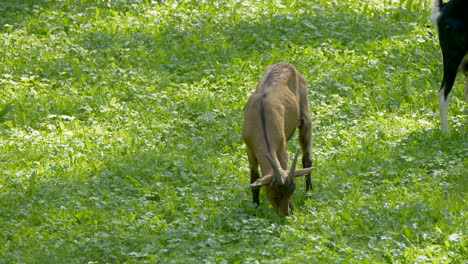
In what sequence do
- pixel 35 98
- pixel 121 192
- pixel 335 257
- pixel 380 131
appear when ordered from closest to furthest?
pixel 335 257 < pixel 121 192 < pixel 380 131 < pixel 35 98

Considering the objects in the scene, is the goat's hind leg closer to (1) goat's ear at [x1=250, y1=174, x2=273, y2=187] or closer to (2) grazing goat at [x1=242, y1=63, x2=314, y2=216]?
(2) grazing goat at [x1=242, y1=63, x2=314, y2=216]

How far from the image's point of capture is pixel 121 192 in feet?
31.9

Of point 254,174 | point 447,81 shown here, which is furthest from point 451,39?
point 254,174

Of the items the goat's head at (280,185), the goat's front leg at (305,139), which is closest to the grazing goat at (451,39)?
the goat's front leg at (305,139)

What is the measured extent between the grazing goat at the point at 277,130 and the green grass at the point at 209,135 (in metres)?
0.31

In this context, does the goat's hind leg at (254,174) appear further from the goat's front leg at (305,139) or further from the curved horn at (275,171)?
the goat's front leg at (305,139)

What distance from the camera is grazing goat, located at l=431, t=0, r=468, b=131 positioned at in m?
11.2

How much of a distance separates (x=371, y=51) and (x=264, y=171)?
6.00m

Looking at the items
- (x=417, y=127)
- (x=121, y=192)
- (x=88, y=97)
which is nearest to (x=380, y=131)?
(x=417, y=127)

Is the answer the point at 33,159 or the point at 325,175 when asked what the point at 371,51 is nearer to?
the point at 325,175

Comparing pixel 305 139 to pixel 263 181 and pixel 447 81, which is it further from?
pixel 447 81

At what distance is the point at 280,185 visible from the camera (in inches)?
337

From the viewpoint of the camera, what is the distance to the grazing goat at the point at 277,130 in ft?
28.4

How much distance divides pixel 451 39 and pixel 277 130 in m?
3.56
